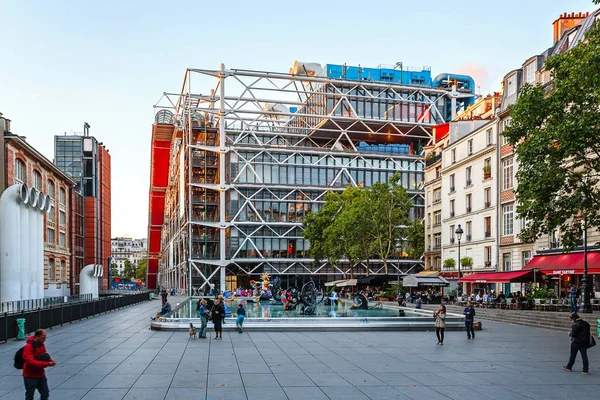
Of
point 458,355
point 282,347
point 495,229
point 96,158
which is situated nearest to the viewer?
point 458,355

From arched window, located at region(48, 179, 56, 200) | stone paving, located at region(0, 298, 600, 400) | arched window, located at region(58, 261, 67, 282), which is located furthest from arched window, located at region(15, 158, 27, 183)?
stone paving, located at region(0, 298, 600, 400)

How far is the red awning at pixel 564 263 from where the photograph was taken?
35312mm

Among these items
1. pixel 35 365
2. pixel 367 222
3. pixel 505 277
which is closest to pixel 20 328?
pixel 35 365

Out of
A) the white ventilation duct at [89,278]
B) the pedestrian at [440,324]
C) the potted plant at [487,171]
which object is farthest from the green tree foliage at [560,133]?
the white ventilation duct at [89,278]

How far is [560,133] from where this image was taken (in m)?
26.2

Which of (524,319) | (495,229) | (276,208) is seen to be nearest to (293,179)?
(276,208)

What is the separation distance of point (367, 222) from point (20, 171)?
33932mm

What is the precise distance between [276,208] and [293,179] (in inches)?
202

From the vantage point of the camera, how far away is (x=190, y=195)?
85.9 meters

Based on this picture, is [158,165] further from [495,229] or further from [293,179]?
[495,229]

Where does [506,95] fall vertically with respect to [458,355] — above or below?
above

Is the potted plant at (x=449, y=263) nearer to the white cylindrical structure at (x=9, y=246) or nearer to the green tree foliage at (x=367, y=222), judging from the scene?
the green tree foliage at (x=367, y=222)

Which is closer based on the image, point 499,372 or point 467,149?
point 499,372

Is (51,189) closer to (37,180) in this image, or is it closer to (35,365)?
(37,180)
